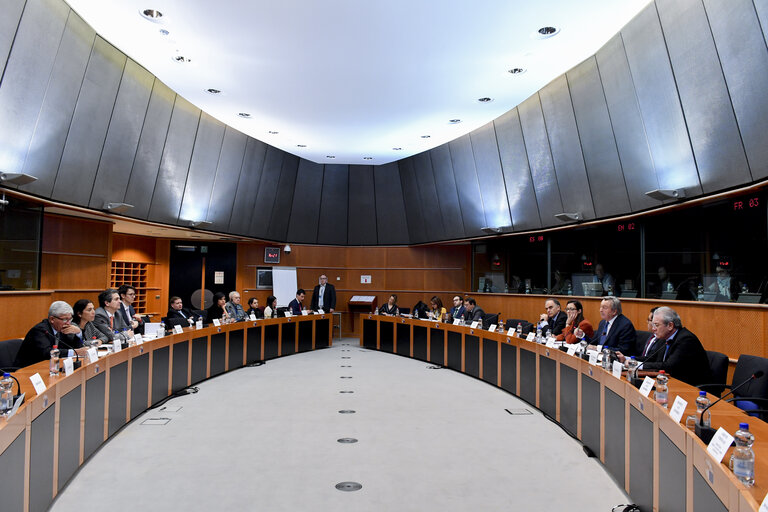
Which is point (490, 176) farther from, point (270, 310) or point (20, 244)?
point (20, 244)

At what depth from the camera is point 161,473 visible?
3.66 metres

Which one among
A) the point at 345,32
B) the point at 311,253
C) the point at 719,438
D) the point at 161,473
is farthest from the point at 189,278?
the point at 719,438

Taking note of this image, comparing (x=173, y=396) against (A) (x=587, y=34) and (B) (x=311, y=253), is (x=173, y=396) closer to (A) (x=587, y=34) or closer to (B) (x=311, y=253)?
(A) (x=587, y=34)

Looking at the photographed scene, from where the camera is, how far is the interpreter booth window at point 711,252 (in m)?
4.91

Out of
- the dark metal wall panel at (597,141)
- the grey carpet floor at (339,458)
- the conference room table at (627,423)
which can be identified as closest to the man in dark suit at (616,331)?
the conference room table at (627,423)

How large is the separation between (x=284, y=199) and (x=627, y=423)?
9669 mm

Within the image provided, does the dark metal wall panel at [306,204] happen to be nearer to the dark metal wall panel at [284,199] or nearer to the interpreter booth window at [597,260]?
the dark metal wall panel at [284,199]

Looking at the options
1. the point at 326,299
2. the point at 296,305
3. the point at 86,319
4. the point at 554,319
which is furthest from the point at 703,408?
the point at 326,299

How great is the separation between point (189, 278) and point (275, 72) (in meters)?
6.66

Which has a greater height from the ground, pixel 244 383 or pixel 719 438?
pixel 719 438

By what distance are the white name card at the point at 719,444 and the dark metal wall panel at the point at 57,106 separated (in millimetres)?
6078

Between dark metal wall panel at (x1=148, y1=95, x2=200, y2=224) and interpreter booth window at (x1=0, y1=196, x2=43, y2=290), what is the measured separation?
185 cm

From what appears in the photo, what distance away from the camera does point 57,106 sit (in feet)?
18.9

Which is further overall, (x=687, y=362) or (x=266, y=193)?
(x=266, y=193)
